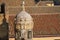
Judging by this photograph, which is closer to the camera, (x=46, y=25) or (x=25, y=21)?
(x=25, y=21)

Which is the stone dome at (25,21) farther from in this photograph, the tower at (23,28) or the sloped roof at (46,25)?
the sloped roof at (46,25)

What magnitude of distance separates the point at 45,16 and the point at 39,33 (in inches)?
62.3

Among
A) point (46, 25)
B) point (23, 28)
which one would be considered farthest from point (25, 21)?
point (46, 25)

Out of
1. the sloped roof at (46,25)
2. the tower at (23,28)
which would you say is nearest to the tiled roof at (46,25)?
the sloped roof at (46,25)

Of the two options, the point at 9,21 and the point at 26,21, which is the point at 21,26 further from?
the point at 9,21

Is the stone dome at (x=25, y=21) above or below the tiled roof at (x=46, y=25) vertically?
above

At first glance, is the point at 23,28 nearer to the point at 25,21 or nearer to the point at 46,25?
the point at 25,21

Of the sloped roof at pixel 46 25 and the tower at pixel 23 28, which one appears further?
the sloped roof at pixel 46 25

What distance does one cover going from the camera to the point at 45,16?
731 inches

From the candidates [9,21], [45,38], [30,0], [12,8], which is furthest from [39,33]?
[30,0]

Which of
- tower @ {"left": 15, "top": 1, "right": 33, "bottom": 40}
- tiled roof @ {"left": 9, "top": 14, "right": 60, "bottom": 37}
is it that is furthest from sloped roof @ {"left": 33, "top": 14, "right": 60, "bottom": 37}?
tower @ {"left": 15, "top": 1, "right": 33, "bottom": 40}

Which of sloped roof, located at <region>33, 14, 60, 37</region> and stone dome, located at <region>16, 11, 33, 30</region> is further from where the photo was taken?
sloped roof, located at <region>33, 14, 60, 37</region>

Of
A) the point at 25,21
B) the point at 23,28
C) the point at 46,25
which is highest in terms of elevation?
the point at 25,21

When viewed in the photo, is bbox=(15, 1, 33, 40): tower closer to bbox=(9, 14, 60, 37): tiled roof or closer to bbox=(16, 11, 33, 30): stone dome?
bbox=(16, 11, 33, 30): stone dome
